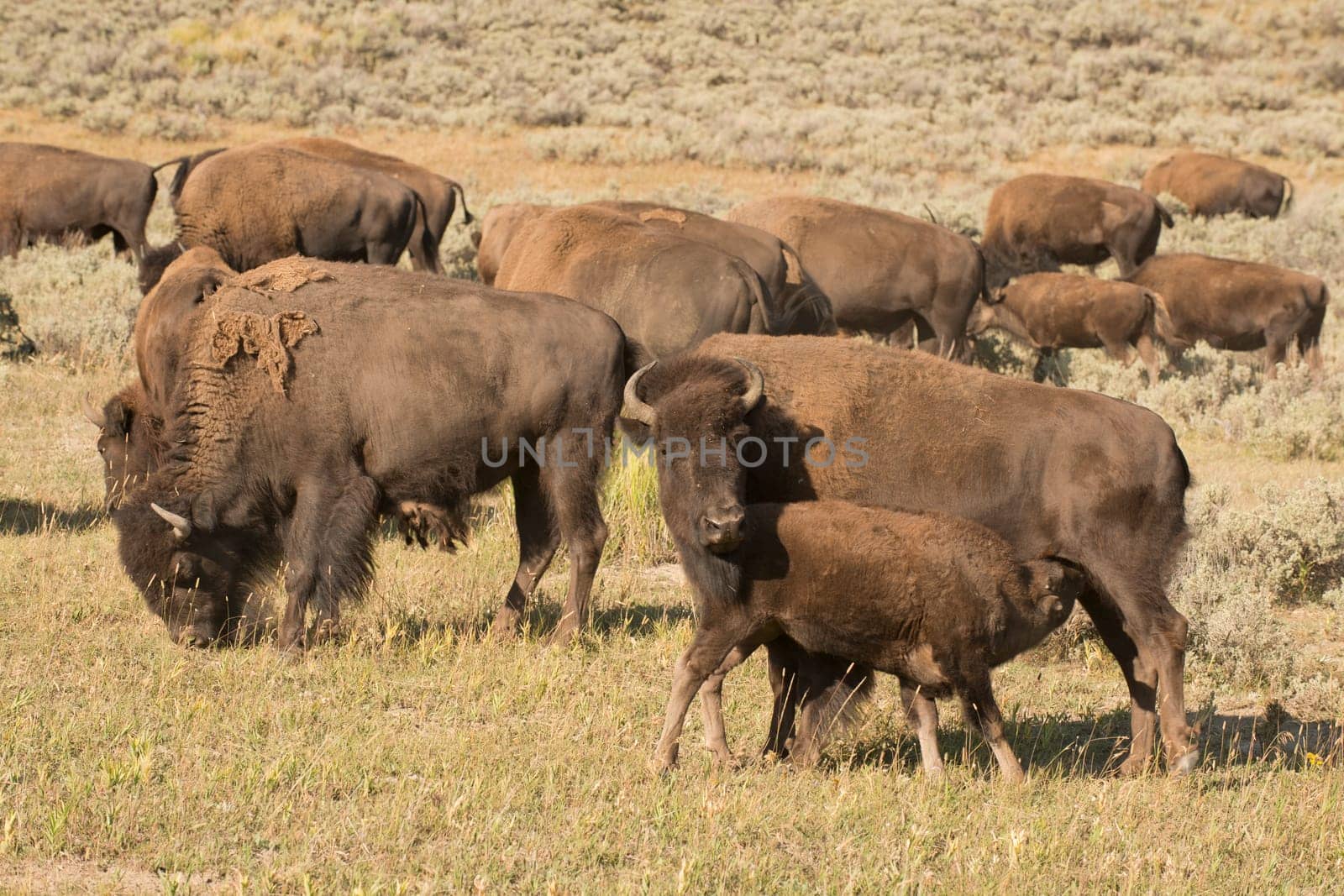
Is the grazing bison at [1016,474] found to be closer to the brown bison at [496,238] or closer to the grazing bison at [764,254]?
the grazing bison at [764,254]

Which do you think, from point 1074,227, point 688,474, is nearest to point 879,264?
point 1074,227

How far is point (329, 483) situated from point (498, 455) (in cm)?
84

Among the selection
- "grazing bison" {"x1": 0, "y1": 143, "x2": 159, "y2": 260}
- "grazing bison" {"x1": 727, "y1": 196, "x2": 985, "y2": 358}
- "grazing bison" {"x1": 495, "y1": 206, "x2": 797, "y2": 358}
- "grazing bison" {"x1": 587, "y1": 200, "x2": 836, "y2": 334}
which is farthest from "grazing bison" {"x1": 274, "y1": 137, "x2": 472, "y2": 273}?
"grazing bison" {"x1": 495, "y1": 206, "x2": 797, "y2": 358}

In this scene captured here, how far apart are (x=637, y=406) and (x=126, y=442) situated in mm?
4002

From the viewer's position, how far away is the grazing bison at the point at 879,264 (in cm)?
1415

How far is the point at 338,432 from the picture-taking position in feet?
22.3

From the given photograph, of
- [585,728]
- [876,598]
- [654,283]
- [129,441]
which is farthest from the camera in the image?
[654,283]

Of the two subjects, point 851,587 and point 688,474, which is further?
point 688,474

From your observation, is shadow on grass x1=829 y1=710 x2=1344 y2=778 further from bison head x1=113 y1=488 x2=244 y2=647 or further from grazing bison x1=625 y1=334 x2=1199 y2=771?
bison head x1=113 y1=488 x2=244 y2=647

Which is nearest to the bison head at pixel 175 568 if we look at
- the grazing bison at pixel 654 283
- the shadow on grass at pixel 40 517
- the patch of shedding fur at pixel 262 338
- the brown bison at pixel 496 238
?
the patch of shedding fur at pixel 262 338

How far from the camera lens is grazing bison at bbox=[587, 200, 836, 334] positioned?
38.9ft

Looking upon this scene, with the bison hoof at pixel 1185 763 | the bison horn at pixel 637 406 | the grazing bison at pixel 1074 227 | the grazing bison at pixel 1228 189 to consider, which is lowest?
Answer: the grazing bison at pixel 1228 189

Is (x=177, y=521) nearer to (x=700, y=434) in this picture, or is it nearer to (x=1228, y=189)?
(x=700, y=434)

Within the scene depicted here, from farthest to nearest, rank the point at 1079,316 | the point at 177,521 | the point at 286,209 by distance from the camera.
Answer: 1. the point at 1079,316
2. the point at 286,209
3. the point at 177,521
